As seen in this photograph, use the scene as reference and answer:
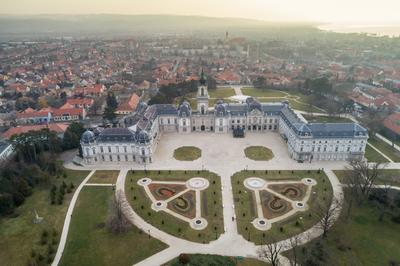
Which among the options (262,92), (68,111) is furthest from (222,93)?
(68,111)

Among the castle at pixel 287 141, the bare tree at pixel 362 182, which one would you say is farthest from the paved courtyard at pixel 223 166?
the bare tree at pixel 362 182

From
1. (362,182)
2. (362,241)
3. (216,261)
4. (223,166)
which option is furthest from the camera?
(223,166)

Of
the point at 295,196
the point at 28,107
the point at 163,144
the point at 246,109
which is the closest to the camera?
the point at 295,196

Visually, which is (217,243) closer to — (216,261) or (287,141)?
(216,261)

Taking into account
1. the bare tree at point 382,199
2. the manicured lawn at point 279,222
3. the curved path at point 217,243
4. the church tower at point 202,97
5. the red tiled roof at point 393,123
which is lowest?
the curved path at point 217,243

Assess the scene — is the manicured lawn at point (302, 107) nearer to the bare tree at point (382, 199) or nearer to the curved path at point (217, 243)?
the bare tree at point (382, 199)

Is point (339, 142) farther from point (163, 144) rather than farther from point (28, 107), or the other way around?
point (28, 107)

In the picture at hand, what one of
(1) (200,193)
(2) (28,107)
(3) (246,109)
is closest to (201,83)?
(3) (246,109)
